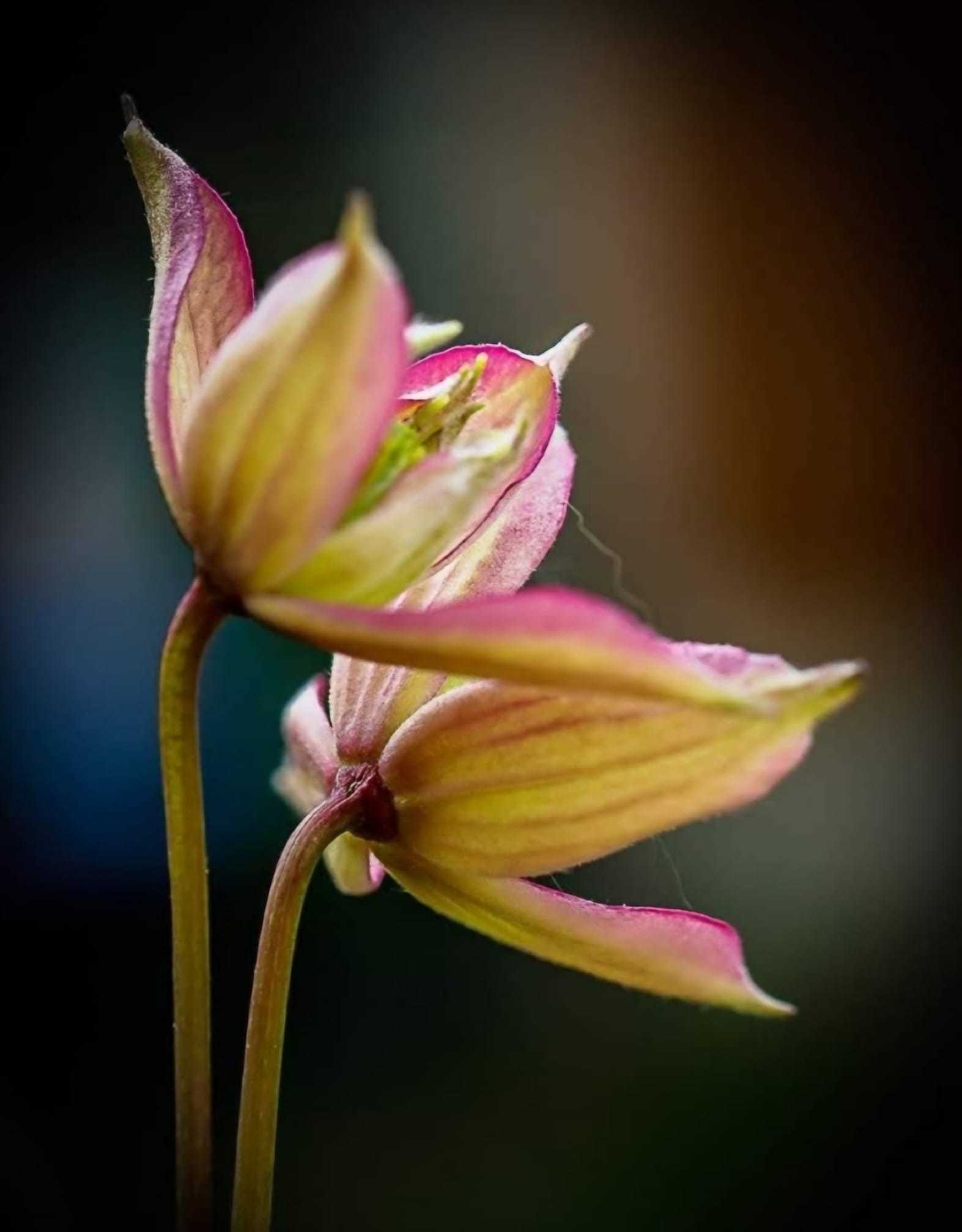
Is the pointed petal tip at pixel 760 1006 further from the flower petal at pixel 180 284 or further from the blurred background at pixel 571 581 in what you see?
the blurred background at pixel 571 581

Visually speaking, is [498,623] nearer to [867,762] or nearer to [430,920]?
[430,920]

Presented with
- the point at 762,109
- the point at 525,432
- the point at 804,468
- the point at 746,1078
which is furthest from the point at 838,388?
the point at 525,432

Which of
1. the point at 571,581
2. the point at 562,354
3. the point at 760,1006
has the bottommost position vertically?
the point at 571,581

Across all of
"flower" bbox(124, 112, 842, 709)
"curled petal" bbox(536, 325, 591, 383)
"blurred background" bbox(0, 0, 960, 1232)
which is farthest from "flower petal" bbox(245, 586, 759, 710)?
"blurred background" bbox(0, 0, 960, 1232)

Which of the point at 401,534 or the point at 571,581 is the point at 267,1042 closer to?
the point at 401,534

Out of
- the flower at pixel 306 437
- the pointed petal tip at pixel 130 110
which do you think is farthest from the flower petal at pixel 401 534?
the pointed petal tip at pixel 130 110

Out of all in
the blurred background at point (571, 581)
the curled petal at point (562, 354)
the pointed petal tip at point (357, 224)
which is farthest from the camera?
the blurred background at point (571, 581)

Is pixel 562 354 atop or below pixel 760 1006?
atop

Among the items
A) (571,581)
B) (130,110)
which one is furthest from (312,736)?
(571,581)
